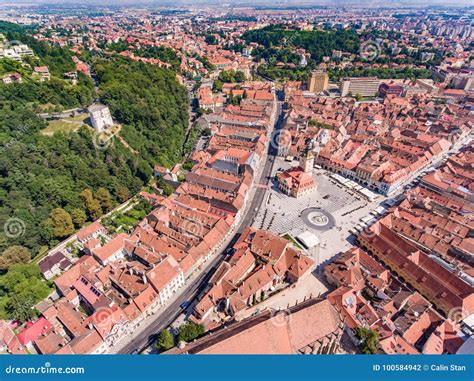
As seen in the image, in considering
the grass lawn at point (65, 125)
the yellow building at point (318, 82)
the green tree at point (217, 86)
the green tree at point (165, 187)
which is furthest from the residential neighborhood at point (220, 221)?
the yellow building at point (318, 82)

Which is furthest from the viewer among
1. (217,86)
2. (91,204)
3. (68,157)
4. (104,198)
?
(217,86)

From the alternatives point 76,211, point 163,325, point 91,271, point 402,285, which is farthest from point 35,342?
point 402,285

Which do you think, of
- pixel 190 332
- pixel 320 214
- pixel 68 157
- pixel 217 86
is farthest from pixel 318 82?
pixel 190 332

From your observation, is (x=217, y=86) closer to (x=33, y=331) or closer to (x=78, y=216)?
(x=78, y=216)

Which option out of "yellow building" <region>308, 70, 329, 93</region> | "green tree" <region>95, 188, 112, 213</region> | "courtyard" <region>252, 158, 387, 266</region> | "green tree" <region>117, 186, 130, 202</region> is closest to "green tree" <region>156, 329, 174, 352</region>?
"courtyard" <region>252, 158, 387, 266</region>

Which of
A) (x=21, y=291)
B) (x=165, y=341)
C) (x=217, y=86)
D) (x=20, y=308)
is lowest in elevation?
(x=20, y=308)

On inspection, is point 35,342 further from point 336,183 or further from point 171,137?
point 336,183
